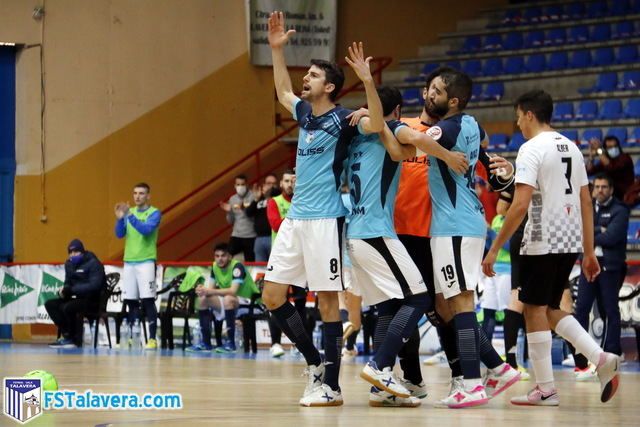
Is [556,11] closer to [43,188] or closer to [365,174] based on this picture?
[43,188]

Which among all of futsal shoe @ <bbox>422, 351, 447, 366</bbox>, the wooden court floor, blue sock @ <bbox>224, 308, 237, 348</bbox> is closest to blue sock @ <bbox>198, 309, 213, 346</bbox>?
blue sock @ <bbox>224, 308, 237, 348</bbox>

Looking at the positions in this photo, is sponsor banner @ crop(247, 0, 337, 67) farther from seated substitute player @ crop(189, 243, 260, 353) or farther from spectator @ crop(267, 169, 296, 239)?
spectator @ crop(267, 169, 296, 239)

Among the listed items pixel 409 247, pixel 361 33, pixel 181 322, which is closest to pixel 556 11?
pixel 361 33

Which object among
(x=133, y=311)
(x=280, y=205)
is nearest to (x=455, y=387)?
(x=280, y=205)

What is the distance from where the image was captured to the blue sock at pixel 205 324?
1604cm

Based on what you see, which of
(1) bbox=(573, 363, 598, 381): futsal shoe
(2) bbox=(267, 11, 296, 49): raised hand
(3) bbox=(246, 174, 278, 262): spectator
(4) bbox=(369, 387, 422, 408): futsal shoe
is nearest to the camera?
(4) bbox=(369, 387, 422, 408): futsal shoe

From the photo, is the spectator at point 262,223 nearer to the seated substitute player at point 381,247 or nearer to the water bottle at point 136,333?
the water bottle at point 136,333

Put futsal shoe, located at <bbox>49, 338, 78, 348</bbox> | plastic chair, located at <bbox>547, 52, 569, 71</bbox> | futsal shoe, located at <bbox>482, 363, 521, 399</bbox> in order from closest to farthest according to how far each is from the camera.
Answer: futsal shoe, located at <bbox>482, 363, 521, 399</bbox> < futsal shoe, located at <bbox>49, 338, 78, 348</bbox> < plastic chair, located at <bbox>547, 52, 569, 71</bbox>

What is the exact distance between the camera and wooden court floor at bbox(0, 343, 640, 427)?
659 centimetres

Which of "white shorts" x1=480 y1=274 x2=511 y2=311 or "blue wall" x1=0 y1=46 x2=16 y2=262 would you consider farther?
"blue wall" x1=0 y1=46 x2=16 y2=262

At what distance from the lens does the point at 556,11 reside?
2406 centimetres

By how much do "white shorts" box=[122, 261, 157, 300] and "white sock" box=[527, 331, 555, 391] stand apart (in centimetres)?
949

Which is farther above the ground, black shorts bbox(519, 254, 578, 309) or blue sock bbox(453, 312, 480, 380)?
black shorts bbox(519, 254, 578, 309)

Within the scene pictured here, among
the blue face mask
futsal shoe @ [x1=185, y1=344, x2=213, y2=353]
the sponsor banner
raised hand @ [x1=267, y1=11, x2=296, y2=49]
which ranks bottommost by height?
futsal shoe @ [x1=185, y1=344, x2=213, y2=353]
